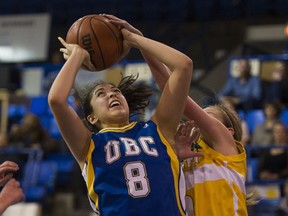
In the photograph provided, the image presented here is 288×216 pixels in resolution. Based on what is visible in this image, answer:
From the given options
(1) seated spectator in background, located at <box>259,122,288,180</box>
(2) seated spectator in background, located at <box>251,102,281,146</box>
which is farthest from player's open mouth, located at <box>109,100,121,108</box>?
(2) seated spectator in background, located at <box>251,102,281,146</box>

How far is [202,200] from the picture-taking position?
332 cm

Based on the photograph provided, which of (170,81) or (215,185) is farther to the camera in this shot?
(215,185)

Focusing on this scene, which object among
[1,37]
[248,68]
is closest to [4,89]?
[1,37]

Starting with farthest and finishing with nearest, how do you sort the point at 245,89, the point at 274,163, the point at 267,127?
the point at 245,89 → the point at 267,127 → the point at 274,163

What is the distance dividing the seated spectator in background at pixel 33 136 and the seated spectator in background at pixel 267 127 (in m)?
2.66

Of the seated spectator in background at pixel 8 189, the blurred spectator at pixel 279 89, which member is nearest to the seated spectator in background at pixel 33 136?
the blurred spectator at pixel 279 89

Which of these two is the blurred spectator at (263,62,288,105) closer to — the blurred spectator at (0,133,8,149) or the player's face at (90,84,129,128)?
the blurred spectator at (0,133,8,149)

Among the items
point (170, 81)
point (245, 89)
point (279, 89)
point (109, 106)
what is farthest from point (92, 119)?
point (279, 89)

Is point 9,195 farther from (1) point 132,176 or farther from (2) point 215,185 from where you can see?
(2) point 215,185

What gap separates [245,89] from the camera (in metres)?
8.43

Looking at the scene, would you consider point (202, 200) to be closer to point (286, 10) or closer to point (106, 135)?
point (106, 135)

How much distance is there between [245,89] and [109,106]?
5415mm

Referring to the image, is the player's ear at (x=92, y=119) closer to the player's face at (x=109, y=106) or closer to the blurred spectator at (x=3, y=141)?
the player's face at (x=109, y=106)

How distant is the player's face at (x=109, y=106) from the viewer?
319cm
